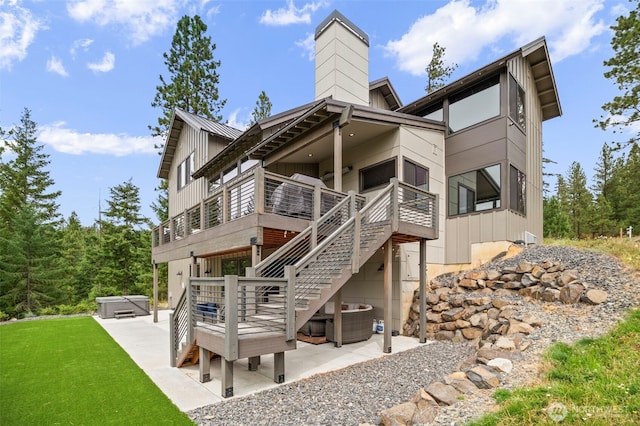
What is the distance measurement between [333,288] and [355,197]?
2506 mm

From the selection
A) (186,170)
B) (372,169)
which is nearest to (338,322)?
(372,169)

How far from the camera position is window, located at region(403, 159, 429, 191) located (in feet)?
32.7

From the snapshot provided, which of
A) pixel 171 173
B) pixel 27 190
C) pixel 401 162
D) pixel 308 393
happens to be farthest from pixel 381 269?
pixel 27 190

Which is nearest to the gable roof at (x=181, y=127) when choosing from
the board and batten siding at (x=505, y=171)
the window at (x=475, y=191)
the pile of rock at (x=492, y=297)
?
the board and batten siding at (x=505, y=171)

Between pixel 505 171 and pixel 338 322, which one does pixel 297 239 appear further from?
pixel 505 171

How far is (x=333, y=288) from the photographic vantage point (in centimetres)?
627

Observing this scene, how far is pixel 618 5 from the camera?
46.6 feet

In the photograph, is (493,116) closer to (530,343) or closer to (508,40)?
(530,343)

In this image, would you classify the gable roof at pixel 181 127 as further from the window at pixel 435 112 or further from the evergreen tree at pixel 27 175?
the evergreen tree at pixel 27 175

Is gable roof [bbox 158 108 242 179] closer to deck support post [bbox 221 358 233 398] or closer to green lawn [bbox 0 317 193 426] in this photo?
green lawn [bbox 0 317 193 426]

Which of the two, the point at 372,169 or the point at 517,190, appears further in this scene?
the point at 517,190

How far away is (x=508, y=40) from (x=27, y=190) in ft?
103

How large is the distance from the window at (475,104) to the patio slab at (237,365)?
6.64m

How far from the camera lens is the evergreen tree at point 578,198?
28.5m
